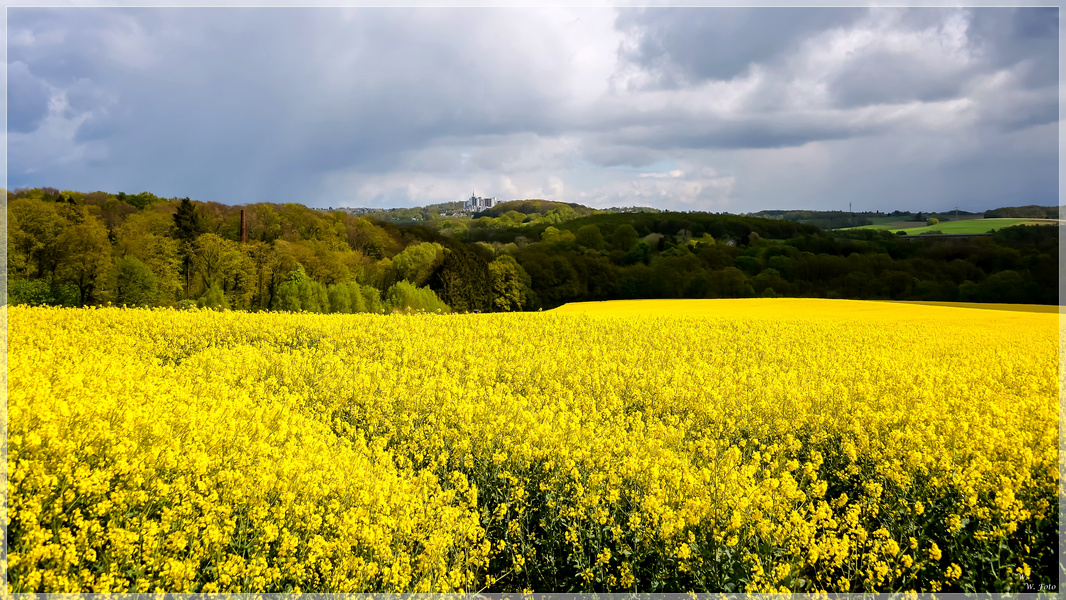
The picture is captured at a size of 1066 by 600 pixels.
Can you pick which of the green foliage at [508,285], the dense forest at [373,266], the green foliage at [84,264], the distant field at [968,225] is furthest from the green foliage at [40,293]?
the distant field at [968,225]

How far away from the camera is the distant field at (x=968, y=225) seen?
225ft

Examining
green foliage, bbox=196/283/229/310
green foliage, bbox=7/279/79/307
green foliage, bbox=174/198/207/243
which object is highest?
green foliage, bbox=174/198/207/243

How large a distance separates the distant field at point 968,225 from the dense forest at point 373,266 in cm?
565

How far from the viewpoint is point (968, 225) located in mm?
85250

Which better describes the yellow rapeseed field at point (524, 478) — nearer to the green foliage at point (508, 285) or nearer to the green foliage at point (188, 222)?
the green foliage at point (508, 285)

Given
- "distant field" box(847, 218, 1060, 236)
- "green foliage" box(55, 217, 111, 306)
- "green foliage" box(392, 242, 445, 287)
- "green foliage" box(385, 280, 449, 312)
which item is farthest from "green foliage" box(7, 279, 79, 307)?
"distant field" box(847, 218, 1060, 236)

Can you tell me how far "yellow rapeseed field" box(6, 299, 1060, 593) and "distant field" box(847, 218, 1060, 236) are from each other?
71885mm

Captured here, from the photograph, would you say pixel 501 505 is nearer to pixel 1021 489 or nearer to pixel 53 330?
pixel 1021 489

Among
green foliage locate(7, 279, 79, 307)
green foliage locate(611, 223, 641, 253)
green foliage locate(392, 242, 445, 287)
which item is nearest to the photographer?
green foliage locate(7, 279, 79, 307)

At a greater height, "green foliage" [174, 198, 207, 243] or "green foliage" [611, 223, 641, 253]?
"green foliage" [174, 198, 207, 243]

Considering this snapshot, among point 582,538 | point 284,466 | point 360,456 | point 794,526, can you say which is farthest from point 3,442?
point 794,526

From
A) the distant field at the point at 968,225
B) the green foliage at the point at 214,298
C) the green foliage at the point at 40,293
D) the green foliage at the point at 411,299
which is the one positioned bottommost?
the green foliage at the point at 411,299

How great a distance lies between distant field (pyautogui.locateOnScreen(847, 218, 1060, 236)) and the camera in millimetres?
68637

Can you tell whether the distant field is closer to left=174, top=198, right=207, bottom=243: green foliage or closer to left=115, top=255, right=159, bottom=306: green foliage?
left=115, top=255, right=159, bottom=306: green foliage
